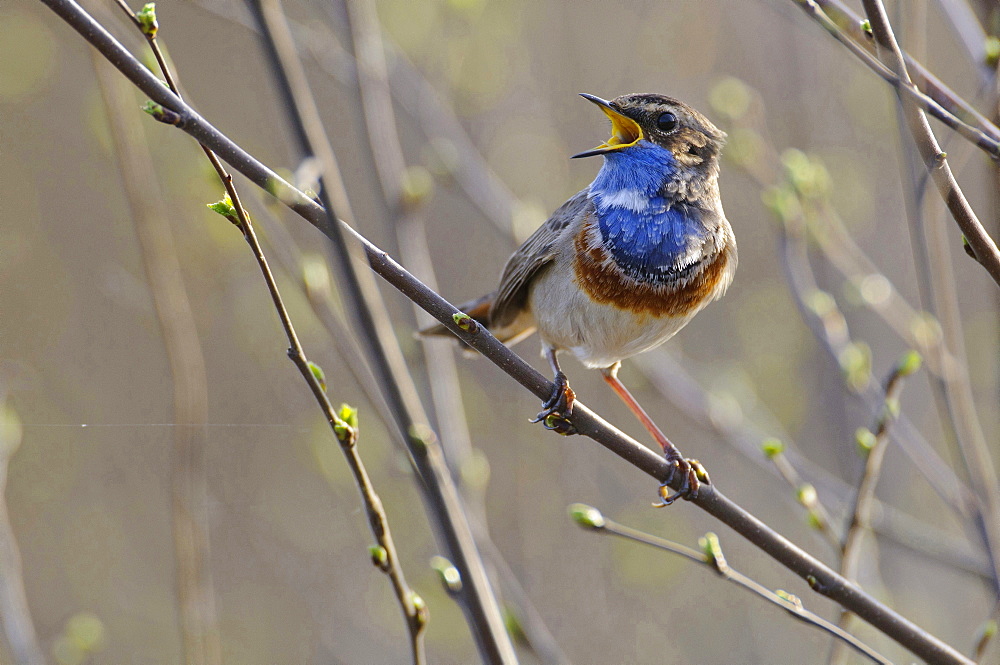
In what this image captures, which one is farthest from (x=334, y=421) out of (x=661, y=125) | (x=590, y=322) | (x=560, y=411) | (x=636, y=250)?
(x=661, y=125)

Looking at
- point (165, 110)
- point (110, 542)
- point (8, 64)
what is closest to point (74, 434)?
point (110, 542)

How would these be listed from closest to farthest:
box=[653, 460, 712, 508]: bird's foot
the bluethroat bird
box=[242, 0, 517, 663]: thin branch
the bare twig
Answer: box=[242, 0, 517, 663]: thin branch, the bare twig, box=[653, 460, 712, 508]: bird's foot, the bluethroat bird

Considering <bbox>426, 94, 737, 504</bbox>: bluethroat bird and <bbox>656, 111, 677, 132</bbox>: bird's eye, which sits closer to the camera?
<bbox>426, 94, 737, 504</bbox>: bluethroat bird

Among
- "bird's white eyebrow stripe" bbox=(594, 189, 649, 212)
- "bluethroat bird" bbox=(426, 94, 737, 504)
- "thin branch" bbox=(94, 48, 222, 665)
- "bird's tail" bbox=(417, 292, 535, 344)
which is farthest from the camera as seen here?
"bird's tail" bbox=(417, 292, 535, 344)

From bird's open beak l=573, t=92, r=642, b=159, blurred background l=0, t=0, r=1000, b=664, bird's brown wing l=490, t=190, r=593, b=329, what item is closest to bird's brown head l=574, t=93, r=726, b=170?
bird's open beak l=573, t=92, r=642, b=159

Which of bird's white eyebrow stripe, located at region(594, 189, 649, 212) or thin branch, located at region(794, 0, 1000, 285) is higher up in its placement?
thin branch, located at region(794, 0, 1000, 285)

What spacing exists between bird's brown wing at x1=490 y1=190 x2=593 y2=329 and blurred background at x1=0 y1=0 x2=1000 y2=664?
5.17ft

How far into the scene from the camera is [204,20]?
7316 mm

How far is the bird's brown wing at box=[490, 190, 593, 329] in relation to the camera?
366cm

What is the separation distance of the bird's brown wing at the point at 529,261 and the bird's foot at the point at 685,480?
1016 millimetres

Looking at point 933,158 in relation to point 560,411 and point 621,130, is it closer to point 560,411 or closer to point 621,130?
point 560,411

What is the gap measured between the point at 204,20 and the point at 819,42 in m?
5.11

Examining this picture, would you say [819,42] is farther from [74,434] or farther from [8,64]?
[74,434]

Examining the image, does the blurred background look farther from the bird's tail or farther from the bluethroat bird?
the bluethroat bird
